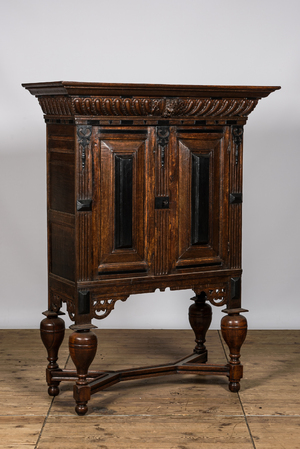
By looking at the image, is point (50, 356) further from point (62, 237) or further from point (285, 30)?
point (285, 30)

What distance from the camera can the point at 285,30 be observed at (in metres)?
5.38

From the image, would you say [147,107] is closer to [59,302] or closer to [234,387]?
[59,302]

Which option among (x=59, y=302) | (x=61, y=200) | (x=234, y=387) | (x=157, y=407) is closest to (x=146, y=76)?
(x=61, y=200)

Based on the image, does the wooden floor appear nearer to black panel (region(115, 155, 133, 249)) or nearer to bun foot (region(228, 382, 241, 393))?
bun foot (region(228, 382, 241, 393))

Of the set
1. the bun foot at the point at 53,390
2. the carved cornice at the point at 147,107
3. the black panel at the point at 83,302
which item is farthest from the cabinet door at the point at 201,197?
the bun foot at the point at 53,390

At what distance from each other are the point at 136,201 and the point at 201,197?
14.9 inches

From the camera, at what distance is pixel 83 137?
11.9ft

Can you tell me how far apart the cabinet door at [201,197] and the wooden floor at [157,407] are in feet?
2.44

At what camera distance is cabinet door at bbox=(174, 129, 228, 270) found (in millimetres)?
3918

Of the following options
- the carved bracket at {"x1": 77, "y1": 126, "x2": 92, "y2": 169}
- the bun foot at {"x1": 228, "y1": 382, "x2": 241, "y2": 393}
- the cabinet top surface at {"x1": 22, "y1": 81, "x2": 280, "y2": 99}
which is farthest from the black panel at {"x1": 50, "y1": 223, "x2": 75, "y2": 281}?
the bun foot at {"x1": 228, "y1": 382, "x2": 241, "y2": 393}

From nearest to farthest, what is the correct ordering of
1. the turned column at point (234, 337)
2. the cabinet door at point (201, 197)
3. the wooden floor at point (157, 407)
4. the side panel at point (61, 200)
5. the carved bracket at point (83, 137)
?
the wooden floor at point (157, 407), the carved bracket at point (83, 137), the side panel at point (61, 200), the cabinet door at point (201, 197), the turned column at point (234, 337)

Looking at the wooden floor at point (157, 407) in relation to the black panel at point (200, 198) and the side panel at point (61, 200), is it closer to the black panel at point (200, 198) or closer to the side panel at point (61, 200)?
the side panel at point (61, 200)

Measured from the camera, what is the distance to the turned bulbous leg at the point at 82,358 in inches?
147

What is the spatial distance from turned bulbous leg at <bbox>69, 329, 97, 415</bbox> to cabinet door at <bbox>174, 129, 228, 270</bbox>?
0.61 meters
